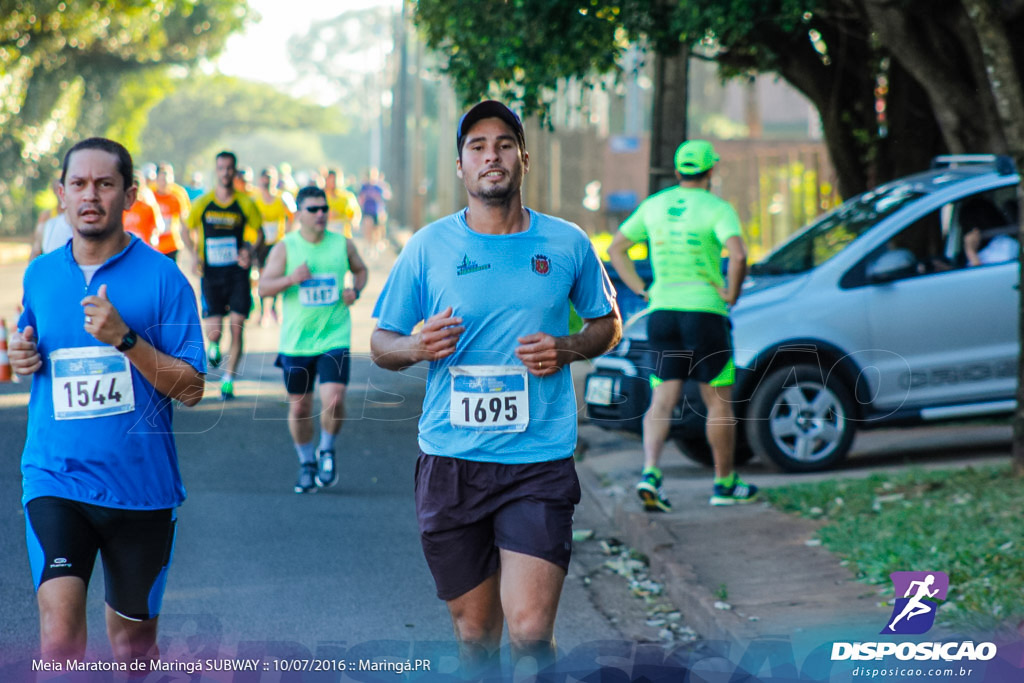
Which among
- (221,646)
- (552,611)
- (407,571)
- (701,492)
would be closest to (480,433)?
(552,611)

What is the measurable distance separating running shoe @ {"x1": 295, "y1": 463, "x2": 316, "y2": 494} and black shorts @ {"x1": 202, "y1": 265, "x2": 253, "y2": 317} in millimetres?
4663

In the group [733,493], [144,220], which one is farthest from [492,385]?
[144,220]

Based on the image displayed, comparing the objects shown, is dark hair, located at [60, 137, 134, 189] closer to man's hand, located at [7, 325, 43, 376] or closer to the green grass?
man's hand, located at [7, 325, 43, 376]

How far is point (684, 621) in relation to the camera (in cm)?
628

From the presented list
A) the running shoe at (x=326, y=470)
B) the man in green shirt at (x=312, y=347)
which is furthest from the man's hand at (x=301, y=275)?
the running shoe at (x=326, y=470)

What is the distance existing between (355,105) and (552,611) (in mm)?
179480

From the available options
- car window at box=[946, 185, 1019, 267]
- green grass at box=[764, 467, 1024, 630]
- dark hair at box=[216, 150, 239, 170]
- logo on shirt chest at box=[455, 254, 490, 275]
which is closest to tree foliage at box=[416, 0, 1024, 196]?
car window at box=[946, 185, 1019, 267]

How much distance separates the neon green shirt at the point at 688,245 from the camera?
7.80 metres

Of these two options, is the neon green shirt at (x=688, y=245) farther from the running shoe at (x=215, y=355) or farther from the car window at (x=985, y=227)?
the running shoe at (x=215, y=355)

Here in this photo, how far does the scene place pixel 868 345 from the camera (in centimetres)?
903

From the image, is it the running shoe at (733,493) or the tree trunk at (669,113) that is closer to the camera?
the running shoe at (733,493)

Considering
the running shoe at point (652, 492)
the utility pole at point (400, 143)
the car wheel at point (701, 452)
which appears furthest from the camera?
the utility pole at point (400, 143)

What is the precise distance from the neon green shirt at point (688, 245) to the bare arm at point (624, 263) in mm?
310

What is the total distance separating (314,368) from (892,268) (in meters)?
3.78
